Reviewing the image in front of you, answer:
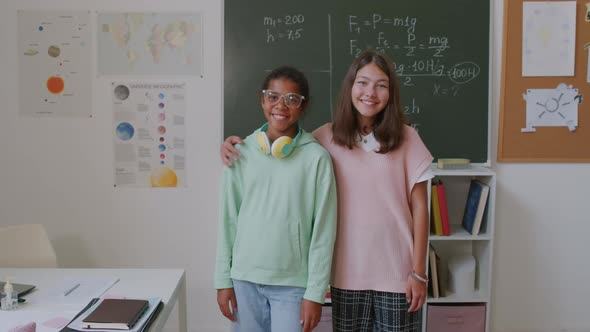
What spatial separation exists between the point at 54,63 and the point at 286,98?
192 cm

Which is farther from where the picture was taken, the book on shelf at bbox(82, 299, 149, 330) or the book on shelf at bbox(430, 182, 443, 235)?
the book on shelf at bbox(430, 182, 443, 235)

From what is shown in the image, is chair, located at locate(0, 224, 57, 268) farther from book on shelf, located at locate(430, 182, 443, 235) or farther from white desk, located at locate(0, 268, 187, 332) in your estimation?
book on shelf, located at locate(430, 182, 443, 235)

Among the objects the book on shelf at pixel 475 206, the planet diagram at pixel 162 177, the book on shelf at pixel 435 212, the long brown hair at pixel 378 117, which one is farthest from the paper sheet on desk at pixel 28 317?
the book on shelf at pixel 475 206

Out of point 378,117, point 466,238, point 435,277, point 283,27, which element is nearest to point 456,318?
point 435,277

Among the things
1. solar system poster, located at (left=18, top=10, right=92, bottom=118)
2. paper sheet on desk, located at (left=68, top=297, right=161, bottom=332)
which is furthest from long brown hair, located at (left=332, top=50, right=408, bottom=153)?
solar system poster, located at (left=18, top=10, right=92, bottom=118)

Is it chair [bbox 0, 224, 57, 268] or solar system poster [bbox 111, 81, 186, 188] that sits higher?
solar system poster [bbox 111, 81, 186, 188]

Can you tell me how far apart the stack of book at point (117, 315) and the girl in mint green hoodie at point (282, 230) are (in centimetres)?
25

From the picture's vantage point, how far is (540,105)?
9.37 ft

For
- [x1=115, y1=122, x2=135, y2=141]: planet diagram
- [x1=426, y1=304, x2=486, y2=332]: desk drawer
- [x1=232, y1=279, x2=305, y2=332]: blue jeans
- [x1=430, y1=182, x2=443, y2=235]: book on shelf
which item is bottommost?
[x1=426, y1=304, x2=486, y2=332]: desk drawer

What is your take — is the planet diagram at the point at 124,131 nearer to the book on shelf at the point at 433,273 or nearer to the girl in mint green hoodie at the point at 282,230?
the girl in mint green hoodie at the point at 282,230

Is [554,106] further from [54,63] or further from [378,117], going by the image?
[54,63]

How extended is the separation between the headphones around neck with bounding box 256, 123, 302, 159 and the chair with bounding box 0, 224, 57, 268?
1.40m

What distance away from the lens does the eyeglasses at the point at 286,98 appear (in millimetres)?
1586

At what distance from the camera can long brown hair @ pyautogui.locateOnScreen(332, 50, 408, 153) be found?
1.58m
